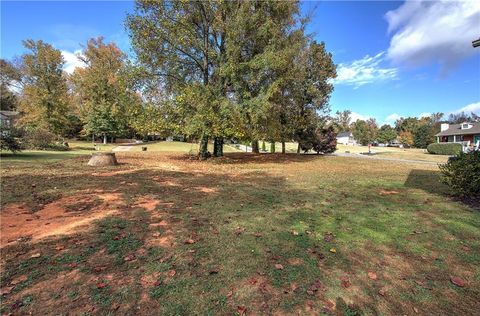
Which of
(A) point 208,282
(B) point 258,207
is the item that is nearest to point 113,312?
(A) point 208,282

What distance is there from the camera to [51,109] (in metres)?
37.6

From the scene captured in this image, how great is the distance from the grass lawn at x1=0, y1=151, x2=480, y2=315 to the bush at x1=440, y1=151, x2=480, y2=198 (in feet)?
2.03

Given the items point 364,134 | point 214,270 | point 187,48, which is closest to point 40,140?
point 187,48

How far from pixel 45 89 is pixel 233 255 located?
139 feet

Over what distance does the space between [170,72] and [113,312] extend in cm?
1653

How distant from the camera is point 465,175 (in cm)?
716

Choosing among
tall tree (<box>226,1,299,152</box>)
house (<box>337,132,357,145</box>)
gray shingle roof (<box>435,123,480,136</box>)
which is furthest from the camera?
house (<box>337,132,357,145</box>)

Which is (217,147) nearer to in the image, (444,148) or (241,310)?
(241,310)

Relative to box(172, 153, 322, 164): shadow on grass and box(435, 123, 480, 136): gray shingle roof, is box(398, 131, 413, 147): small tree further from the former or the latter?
box(172, 153, 322, 164): shadow on grass

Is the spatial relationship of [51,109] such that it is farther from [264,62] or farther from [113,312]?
[113,312]

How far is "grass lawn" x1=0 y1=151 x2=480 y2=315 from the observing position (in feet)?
9.65

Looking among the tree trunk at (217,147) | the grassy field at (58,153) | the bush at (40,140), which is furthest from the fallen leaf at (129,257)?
the bush at (40,140)

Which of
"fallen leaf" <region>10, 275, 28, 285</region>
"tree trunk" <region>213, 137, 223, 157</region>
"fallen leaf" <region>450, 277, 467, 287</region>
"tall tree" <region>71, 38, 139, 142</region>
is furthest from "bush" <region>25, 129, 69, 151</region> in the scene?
"fallen leaf" <region>450, 277, 467, 287</region>

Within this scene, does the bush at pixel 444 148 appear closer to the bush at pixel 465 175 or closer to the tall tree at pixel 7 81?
the bush at pixel 465 175
